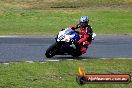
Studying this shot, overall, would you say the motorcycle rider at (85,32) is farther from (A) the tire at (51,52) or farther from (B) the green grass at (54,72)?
(B) the green grass at (54,72)

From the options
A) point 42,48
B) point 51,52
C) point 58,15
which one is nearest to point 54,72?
point 51,52

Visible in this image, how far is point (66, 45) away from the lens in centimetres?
1903

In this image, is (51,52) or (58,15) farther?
(58,15)

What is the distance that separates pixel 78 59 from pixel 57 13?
1911cm

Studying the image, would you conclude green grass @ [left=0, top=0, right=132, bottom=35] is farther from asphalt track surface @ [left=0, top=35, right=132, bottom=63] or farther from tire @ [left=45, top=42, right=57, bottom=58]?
tire @ [left=45, top=42, right=57, bottom=58]

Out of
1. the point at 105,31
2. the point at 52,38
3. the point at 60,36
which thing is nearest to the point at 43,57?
the point at 60,36

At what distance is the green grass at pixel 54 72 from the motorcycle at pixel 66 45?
3.33ft

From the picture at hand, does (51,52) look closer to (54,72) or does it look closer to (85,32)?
(85,32)

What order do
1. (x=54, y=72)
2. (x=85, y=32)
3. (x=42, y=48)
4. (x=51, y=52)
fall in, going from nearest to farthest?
(x=54, y=72)
(x=51, y=52)
(x=85, y=32)
(x=42, y=48)

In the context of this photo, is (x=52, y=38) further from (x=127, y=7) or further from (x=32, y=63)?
(x=127, y=7)

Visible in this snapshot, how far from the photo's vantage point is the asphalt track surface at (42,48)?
19.3 metres

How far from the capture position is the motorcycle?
18938 millimetres

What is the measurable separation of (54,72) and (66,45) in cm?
419

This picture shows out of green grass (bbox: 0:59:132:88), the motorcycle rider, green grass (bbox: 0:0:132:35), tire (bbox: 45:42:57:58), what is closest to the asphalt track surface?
tire (bbox: 45:42:57:58)
